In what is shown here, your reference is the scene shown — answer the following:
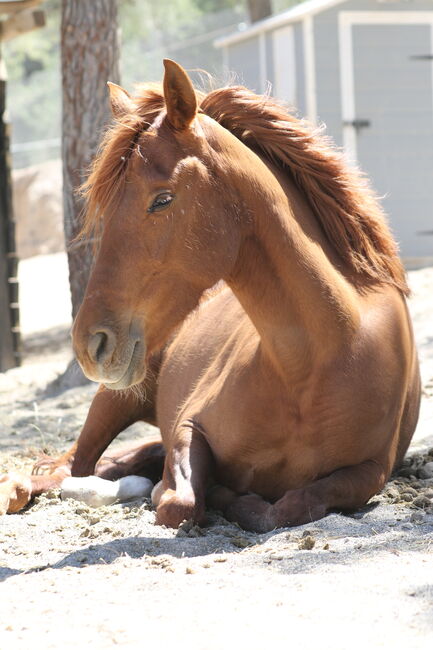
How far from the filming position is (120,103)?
3545 mm

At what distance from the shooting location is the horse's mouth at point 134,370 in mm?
3150

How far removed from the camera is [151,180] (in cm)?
320

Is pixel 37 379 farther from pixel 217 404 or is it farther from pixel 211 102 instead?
pixel 211 102

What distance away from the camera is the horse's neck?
343 cm

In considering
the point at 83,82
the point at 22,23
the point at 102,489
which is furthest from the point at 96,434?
the point at 22,23

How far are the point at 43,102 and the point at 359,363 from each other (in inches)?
1398

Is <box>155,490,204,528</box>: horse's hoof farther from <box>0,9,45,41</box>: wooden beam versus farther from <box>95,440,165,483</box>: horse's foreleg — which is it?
<box>0,9,45,41</box>: wooden beam

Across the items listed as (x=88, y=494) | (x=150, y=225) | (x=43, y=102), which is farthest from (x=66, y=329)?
(x=43, y=102)

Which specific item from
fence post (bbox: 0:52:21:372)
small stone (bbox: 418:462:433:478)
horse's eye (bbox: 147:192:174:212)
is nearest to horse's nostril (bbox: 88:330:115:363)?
horse's eye (bbox: 147:192:174:212)

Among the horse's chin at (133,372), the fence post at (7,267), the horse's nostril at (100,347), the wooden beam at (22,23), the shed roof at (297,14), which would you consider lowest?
the fence post at (7,267)

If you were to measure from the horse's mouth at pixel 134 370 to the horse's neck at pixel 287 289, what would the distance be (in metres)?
0.48

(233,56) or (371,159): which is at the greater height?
(233,56)

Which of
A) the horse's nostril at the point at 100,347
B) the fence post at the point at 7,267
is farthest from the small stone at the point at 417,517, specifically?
the fence post at the point at 7,267

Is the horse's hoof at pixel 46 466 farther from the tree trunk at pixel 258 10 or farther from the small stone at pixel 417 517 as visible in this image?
the tree trunk at pixel 258 10
